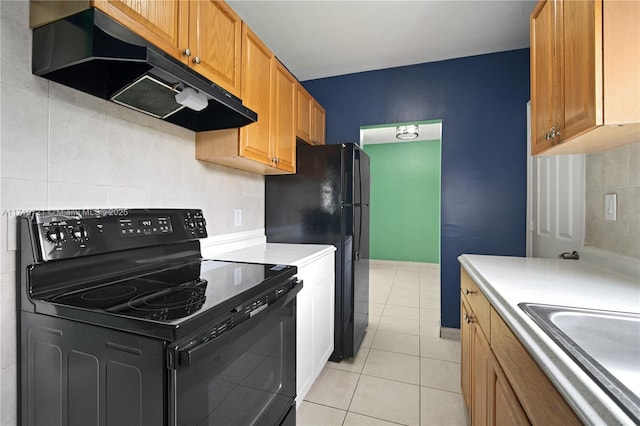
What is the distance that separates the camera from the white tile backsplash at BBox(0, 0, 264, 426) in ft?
3.00

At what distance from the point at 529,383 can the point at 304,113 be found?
242 cm

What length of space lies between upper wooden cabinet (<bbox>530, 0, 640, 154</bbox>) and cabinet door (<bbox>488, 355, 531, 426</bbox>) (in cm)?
91

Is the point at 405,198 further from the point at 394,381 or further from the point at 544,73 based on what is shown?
the point at 544,73

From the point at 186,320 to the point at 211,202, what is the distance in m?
1.20

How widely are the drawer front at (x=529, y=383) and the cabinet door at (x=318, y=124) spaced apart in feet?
7.53

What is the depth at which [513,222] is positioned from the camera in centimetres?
259

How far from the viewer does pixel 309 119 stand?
2.75 meters

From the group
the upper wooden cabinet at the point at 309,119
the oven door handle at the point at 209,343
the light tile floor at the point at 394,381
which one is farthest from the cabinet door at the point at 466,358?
the upper wooden cabinet at the point at 309,119

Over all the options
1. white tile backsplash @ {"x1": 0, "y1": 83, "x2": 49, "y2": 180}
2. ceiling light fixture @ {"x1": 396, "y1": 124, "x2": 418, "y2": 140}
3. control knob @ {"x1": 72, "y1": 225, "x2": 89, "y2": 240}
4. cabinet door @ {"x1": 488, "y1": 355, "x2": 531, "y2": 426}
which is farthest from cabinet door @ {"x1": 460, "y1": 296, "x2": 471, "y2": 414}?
ceiling light fixture @ {"x1": 396, "y1": 124, "x2": 418, "y2": 140}

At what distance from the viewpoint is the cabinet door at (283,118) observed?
2.02m

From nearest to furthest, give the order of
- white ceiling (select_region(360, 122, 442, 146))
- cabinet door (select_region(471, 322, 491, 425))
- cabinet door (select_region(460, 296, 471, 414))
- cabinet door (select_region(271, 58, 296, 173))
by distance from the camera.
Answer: cabinet door (select_region(471, 322, 491, 425)) → cabinet door (select_region(460, 296, 471, 414)) → cabinet door (select_region(271, 58, 296, 173)) → white ceiling (select_region(360, 122, 442, 146))

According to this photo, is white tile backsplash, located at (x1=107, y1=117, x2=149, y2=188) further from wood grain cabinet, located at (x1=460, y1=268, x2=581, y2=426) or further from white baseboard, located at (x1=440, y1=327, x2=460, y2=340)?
white baseboard, located at (x1=440, y1=327, x2=460, y2=340)

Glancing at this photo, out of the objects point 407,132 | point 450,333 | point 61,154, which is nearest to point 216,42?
point 61,154

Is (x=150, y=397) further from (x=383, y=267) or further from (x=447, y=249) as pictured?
(x=383, y=267)
